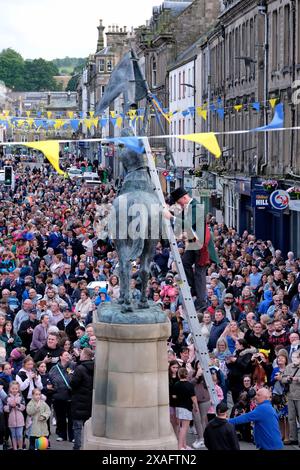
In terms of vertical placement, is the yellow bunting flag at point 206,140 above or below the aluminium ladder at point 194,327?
above

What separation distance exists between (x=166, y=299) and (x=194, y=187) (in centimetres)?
3216

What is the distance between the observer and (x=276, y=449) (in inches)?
535

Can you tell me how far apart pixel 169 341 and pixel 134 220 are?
7100 millimetres

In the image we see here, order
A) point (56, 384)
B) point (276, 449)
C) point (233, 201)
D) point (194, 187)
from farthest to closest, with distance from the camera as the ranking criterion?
point (194, 187), point (233, 201), point (56, 384), point (276, 449)

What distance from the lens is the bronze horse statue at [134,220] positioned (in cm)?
1262

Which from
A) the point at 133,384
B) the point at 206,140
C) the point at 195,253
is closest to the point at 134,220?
the point at 133,384

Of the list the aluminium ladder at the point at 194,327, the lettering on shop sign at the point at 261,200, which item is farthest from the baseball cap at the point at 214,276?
the lettering on shop sign at the point at 261,200

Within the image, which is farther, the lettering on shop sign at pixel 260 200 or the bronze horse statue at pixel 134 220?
the lettering on shop sign at pixel 260 200

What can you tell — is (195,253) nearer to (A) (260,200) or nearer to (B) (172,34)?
(A) (260,200)

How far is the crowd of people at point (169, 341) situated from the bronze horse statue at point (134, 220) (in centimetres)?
64

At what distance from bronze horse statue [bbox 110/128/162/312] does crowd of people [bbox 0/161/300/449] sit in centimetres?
64

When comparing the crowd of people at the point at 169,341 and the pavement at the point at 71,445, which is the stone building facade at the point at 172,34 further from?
the pavement at the point at 71,445

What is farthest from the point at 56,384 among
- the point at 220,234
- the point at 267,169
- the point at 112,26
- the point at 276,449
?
the point at 112,26

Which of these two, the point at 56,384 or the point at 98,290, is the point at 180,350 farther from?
the point at 98,290
